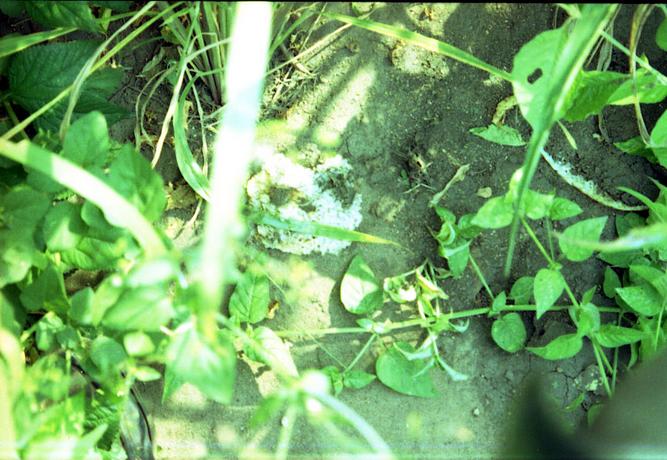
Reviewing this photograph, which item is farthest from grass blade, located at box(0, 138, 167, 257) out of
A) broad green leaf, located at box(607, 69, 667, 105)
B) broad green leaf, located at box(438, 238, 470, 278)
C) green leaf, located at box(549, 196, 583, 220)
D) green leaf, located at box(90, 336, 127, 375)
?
broad green leaf, located at box(607, 69, 667, 105)

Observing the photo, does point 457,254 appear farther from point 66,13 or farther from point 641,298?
point 66,13

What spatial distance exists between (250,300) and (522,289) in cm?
57

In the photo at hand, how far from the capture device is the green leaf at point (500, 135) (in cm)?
134

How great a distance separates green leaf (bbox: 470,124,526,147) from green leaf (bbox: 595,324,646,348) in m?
0.42

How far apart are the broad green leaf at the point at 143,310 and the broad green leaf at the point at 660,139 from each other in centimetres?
97

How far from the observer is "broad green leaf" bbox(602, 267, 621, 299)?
1382 millimetres

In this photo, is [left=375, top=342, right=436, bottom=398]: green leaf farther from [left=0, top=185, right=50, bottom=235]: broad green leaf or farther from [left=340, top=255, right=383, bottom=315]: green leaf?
[left=0, top=185, right=50, bottom=235]: broad green leaf

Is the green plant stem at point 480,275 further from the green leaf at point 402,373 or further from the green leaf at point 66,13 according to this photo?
the green leaf at point 66,13

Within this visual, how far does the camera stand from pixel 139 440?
1.27 m

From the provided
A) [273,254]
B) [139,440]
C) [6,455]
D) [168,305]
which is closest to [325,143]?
[273,254]

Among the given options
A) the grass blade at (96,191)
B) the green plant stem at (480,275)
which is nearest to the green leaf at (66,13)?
the grass blade at (96,191)

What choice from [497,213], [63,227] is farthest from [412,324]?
[63,227]

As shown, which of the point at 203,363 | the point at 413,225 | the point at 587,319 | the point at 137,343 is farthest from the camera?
the point at 413,225

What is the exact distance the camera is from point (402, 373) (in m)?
1.31
